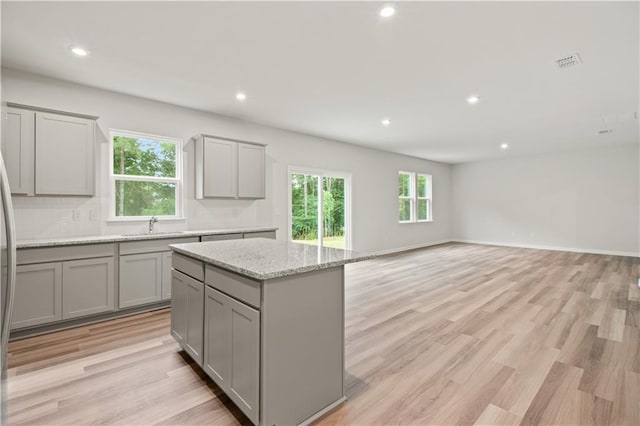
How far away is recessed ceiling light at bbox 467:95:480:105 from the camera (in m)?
4.09

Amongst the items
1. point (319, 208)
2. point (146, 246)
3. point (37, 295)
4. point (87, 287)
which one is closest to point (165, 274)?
point (146, 246)

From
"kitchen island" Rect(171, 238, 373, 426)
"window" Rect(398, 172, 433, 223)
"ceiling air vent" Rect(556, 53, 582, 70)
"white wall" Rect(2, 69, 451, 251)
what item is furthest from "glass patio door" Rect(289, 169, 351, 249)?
"ceiling air vent" Rect(556, 53, 582, 70)

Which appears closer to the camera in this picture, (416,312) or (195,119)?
(416,312)

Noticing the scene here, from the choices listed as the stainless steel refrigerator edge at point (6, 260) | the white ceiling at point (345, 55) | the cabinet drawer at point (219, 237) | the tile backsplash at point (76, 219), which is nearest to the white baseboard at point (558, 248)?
the white ceiling at point (345, 55)

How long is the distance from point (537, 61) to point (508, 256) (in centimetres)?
544

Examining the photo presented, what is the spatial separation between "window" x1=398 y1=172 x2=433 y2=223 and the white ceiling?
12.4ft

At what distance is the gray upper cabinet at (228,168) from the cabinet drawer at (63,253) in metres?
1.43

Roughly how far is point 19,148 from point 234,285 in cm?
294

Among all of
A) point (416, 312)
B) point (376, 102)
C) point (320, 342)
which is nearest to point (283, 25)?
point (376, 102)

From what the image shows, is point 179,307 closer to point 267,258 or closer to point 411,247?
point 267,258

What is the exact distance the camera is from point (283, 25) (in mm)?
2488

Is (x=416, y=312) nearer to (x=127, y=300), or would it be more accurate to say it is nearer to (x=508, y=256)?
(x=127, y=300)

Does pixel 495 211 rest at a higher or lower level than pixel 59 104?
lower

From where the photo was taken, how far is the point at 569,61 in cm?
307
